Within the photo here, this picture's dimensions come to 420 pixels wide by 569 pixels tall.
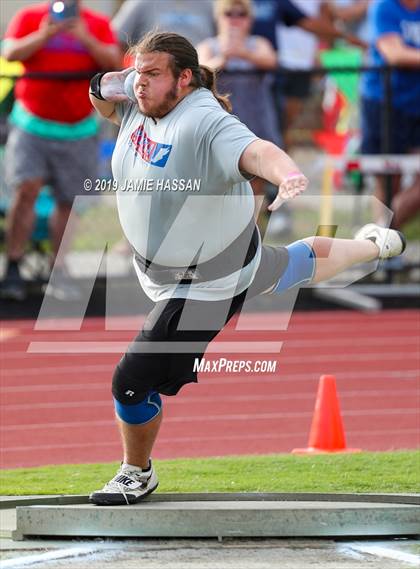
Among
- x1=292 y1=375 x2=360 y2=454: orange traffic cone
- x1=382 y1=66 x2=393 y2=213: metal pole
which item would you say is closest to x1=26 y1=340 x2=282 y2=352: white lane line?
x1=382 y1=66 x2=393 y2=213: metal pole

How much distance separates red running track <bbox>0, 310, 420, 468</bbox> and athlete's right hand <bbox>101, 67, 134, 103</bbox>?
7.89ft

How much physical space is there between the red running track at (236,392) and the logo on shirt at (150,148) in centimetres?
249

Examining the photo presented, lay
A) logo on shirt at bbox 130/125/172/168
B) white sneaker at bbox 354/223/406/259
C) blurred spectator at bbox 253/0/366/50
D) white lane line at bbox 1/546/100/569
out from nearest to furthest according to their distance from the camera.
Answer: white lane line at bbox 1/546/100/569, logo on shirt at bbox 130/125/172/168, white sneaker at bbox 354/223/406/259, blurred spectator at bbox 253/0/366/50

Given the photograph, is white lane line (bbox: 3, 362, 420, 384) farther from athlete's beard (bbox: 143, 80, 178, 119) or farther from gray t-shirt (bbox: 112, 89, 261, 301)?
athlete's beard (bbox: 143, 80, 178, 119)

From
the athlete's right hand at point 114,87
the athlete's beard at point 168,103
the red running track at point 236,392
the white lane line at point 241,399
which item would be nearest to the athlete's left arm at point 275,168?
the athlete's beard at point 168,103

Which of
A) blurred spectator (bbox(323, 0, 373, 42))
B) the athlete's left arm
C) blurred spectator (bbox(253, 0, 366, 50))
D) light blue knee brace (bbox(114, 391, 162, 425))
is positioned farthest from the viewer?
blurred spectator (bbox(323, 0, 373, 42))

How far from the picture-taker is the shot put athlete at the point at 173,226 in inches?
254

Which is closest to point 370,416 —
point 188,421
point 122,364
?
point 188,421

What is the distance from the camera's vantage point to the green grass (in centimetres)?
749

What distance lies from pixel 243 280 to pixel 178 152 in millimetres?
700

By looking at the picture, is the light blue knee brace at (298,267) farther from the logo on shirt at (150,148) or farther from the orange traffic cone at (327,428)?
the orange traffic cone at (327,428)

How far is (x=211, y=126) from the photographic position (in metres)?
6.37

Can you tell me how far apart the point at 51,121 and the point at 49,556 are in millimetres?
7550

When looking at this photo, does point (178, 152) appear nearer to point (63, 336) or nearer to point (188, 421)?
point (188, 421)
